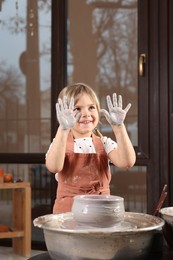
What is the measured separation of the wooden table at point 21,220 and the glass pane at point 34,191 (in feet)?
0.41

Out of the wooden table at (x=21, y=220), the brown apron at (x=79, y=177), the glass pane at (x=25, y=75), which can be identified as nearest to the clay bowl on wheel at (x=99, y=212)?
the brown apron at (x=79, y=177)

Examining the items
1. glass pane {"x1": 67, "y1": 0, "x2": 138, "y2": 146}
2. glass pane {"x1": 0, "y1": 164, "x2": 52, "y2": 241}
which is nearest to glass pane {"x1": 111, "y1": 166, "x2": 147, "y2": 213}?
glass pane {"x1": 67, "y1": 0, "x2": 138, "y2": 146}

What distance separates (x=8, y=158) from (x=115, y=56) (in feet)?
3.45

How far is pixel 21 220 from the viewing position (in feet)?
10.3

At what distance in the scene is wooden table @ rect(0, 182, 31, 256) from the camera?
9.89 feet

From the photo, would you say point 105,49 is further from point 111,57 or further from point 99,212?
point 99,212

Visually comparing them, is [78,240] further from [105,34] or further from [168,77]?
[105,34]

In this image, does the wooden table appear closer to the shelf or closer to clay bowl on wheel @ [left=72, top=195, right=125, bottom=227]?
the shelf

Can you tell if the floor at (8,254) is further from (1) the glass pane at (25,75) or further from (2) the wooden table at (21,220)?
(1) the glass pane at (25,75)

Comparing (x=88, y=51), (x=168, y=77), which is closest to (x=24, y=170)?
(x=88, y=51)

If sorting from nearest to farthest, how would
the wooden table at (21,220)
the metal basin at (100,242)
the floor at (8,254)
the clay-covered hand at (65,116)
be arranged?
the metal basin at (100,242) → the clay-covered hand at (65,116) → the floor at (8,254) → the wooden table at (21,220)

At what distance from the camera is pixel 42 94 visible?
3.22 m

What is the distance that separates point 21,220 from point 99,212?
8.02 feet

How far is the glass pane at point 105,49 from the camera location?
2.98m
